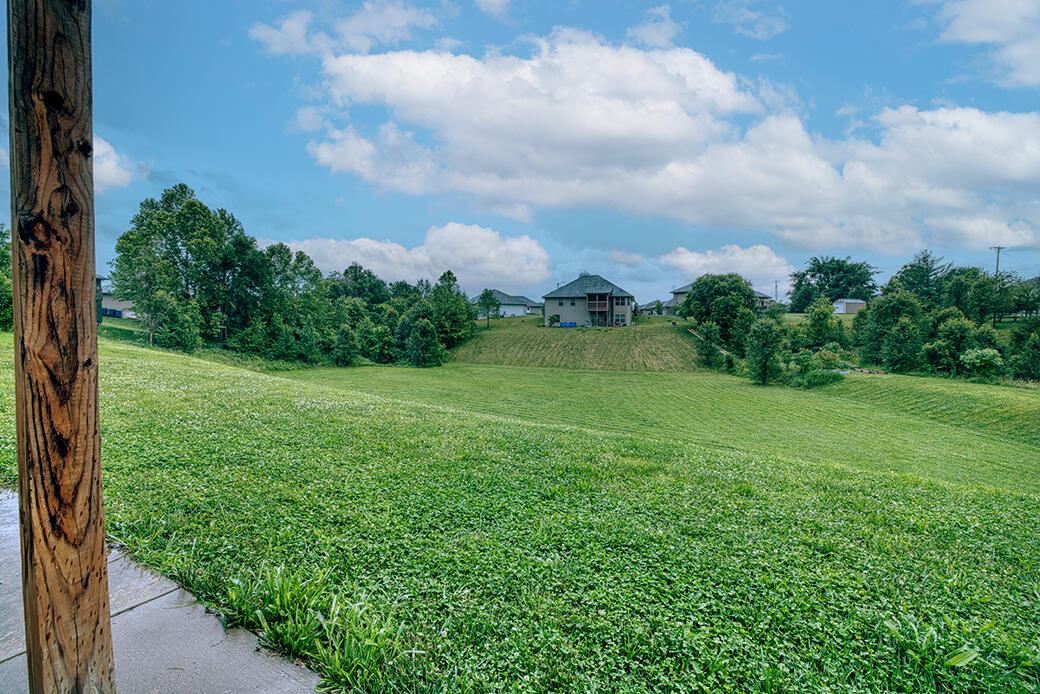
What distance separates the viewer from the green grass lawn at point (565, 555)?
2041 millimetres

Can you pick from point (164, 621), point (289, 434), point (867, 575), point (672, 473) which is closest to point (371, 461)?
point (289, 434)

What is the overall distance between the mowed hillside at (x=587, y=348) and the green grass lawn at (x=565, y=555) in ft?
105

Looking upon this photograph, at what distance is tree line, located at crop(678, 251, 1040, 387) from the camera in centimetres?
2478

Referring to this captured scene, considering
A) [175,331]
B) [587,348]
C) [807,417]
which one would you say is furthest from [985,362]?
[175,331]

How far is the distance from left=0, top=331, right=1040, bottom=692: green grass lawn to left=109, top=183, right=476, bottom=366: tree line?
28.3 metres

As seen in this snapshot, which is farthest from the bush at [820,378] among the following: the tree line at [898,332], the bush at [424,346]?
the bush at [424,346]

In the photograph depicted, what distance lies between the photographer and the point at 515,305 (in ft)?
266

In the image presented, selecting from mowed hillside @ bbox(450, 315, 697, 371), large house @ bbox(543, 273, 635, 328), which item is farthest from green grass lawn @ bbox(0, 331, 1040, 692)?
large house @ bbox(543, 273, 635, 328)

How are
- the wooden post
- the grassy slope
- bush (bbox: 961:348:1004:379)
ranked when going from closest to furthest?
the wooden post → the grassy slope → bush (bbox: 961:348:1004:379)

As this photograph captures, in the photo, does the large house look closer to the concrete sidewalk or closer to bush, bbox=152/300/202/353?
bush, bbox=152/300/202/353

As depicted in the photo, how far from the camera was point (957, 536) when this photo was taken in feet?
11.2

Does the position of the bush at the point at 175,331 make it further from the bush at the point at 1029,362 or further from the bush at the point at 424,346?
the bush at the point at 1029,362

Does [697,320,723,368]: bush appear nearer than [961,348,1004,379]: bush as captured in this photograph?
No

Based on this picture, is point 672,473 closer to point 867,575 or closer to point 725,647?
point 867,575
